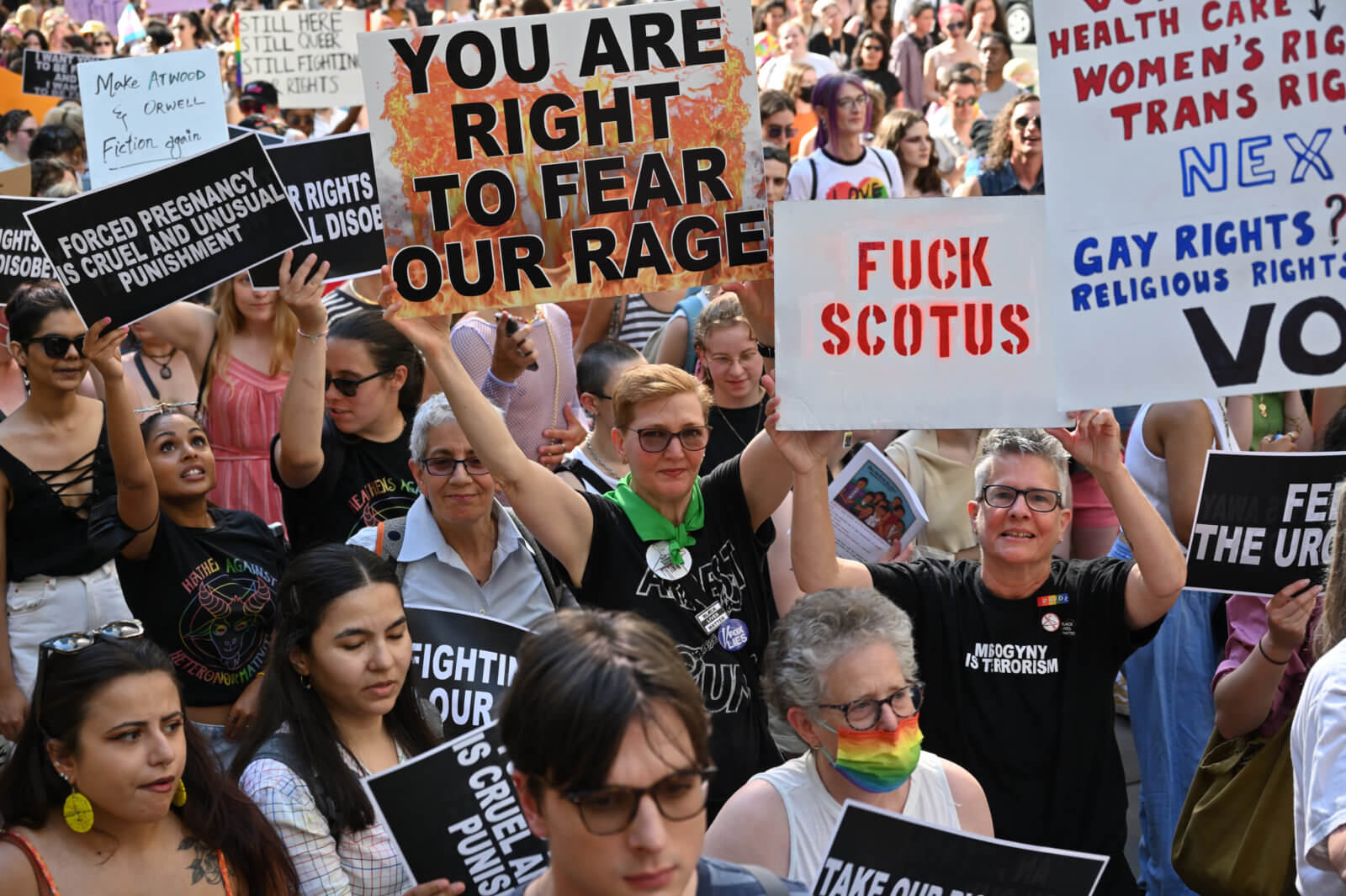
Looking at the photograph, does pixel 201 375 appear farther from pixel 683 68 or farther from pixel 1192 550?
pixel 1192 550

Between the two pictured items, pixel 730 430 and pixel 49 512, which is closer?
pixel 49 512

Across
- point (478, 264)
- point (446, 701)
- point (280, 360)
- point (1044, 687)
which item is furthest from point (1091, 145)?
point (280, 360)

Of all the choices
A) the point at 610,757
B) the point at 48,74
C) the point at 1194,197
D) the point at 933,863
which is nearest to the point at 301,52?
the point at 48,74

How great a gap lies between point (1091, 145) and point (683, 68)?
1.04 meters

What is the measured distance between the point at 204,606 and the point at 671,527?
1.35m

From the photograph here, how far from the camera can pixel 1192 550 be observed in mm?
3811

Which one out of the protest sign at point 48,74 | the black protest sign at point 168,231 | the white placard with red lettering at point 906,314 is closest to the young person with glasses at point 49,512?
the black protest sign at point 168,231

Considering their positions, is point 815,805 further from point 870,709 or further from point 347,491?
point 347,491

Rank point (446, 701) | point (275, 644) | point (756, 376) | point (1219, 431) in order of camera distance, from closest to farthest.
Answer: point (275, 644) → point (446, 701) → point (1219, 431) → point (756, 376)

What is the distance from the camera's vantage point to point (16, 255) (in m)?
5.23

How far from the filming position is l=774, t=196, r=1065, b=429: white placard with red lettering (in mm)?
3707

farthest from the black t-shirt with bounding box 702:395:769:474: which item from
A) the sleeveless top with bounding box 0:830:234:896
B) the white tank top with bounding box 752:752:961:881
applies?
the sleeveless top with bounding box 0:830:234:896

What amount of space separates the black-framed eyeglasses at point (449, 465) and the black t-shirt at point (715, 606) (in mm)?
396

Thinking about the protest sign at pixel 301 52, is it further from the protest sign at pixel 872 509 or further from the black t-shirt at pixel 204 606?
the protest sign at pixel 872 509
